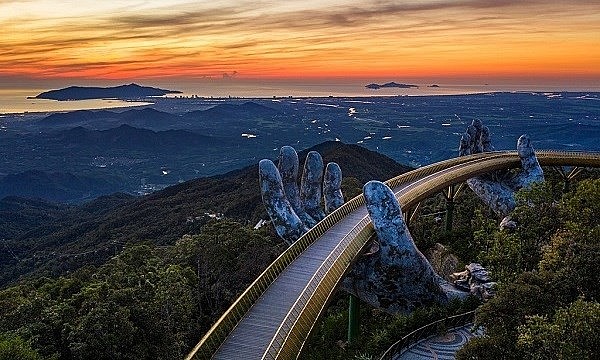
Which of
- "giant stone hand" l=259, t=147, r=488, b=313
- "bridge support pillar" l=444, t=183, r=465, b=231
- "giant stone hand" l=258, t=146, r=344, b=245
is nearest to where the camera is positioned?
"giant stone hand" l=259, t=147, r=488, b=313

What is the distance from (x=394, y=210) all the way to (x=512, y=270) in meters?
8.39

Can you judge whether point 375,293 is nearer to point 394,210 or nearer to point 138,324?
point 394,210

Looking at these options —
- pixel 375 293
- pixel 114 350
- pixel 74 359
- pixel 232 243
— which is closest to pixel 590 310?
pixel 375 293

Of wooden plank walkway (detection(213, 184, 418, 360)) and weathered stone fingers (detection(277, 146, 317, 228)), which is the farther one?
weathered stone fingers (detection(277, 146, 317, 228))

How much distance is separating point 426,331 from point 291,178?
2088 centimetres

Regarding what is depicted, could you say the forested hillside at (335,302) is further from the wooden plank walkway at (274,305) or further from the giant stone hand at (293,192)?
the wooden plank walkway at (274,305)

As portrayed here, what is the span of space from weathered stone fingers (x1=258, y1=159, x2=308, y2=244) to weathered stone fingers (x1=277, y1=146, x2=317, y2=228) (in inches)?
145

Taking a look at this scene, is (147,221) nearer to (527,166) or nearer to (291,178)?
(291,178)

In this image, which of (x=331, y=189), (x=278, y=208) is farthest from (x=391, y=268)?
(x=331, y=189)

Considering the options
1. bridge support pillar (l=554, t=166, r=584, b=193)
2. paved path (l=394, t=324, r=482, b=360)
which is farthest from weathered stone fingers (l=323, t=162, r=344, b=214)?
bridge support pillar (l=554, t=166, r=584, b=193)

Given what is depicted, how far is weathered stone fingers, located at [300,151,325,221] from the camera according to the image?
48.1 metres

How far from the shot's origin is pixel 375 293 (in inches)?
1256

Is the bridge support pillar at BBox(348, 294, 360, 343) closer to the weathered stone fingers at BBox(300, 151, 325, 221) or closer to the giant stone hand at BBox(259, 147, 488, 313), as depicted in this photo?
the giant stone hand at BBox(259, 147, 488, 313)

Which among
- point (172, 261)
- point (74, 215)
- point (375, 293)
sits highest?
point (375, 293)
